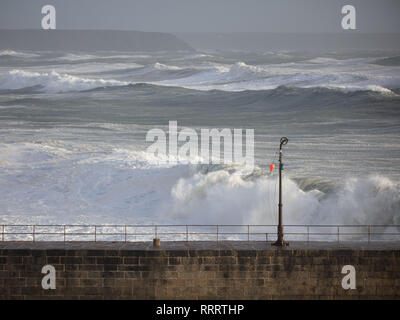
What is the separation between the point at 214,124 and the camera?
5475 centimetres

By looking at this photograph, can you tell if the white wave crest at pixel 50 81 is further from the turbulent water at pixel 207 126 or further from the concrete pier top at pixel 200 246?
the concrete pier top at pixel 200 246

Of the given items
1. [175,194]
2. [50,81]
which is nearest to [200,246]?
[175,194]

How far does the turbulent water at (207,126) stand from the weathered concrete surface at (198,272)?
6911 millimetres

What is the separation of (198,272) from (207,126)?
3930 centimetres

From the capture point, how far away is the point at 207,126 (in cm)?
5312

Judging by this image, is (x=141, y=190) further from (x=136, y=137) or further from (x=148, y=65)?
(x=148, y=65)

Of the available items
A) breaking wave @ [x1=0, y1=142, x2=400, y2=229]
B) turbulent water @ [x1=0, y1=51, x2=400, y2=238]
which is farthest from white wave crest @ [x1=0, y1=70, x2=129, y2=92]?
breaking wave @ [x1=0, y1=142, x2=400, y2=229]

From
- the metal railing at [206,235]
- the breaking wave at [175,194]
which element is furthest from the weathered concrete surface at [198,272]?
the breaking wave at [175,194]

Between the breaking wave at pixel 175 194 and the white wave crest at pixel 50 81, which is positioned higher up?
the white wave crest at pixel 50 81

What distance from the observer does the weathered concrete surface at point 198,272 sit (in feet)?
46.2

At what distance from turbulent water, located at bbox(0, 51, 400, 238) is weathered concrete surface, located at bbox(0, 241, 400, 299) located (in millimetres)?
6911

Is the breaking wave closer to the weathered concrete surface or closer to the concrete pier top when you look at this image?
the concrete pier top

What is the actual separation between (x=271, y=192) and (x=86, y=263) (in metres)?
12.4
